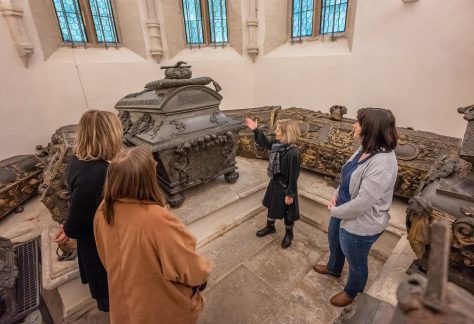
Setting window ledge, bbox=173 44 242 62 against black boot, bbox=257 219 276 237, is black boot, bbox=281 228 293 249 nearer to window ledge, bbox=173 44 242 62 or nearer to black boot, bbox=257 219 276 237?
black boot, bbox=257 219 276 237

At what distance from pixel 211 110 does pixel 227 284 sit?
1.99 meters

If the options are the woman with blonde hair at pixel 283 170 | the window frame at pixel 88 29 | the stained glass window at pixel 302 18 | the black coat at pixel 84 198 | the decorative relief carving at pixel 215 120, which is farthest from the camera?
the stained glass window at pixel 302 18

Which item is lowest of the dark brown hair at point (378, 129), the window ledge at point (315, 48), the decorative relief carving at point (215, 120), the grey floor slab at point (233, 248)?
the grey floor slab at point (233, 248)

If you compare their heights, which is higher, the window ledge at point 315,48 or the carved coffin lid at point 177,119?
the window ledge at point 315,48

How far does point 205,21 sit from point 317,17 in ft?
7.65

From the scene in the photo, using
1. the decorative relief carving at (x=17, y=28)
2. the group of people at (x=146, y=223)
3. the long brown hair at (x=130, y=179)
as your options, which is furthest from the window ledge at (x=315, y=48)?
the long brown hair at (x=130, y=179)

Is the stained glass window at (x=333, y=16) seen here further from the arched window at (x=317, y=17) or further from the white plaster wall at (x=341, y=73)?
the white plaster wall at (x=341, y=73)

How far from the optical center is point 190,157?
8.71 ft

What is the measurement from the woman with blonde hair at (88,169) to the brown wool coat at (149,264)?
238 millimetres

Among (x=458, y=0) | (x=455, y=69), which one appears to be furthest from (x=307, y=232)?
(x=458, y=0)

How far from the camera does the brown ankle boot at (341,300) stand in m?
1.87

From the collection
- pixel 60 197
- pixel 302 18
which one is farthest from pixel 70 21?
pixel 302 18

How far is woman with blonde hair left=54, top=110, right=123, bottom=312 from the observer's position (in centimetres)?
134

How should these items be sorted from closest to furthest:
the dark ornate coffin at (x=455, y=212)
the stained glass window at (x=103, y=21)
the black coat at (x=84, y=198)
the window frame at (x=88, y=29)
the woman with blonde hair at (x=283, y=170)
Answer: the black coat at (x=84, y=198) < the dark ornate coffin at (x=455, y=212) < the woman with blonde hair at (x=283, y=170) < the window frame at (x=88, y=29) < the stained glass window at (x=103, y=21)
